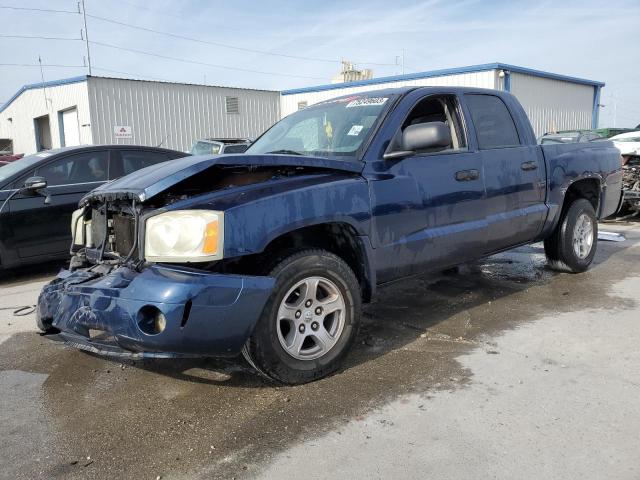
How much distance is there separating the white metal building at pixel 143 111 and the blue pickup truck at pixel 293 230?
700 inches

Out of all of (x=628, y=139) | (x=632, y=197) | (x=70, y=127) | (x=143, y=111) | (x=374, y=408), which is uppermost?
(x=143, y=111)

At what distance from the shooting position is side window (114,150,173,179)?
7.03m

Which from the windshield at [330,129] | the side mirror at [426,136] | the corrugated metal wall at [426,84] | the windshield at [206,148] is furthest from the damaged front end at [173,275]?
the corrugated metal wall at [426,84]

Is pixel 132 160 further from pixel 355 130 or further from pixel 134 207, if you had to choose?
pixel 134 207

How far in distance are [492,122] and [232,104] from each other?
21779 mm

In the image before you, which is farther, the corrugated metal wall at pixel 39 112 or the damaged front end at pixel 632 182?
the corrugated metal wall at pixel 39 112

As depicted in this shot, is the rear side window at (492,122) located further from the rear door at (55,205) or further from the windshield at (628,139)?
the windshield at (628,139)

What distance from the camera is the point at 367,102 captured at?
167 inches

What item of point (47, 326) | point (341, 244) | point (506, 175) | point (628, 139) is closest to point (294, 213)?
point (341, 244)

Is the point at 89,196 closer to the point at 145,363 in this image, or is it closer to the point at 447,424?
the point at 145,363

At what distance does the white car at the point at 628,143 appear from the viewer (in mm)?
9984

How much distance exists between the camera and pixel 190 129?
77.4 feet

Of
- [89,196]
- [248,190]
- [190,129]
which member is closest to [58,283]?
[89,196]

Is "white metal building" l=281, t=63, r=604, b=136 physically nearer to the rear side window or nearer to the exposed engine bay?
the rear side window
